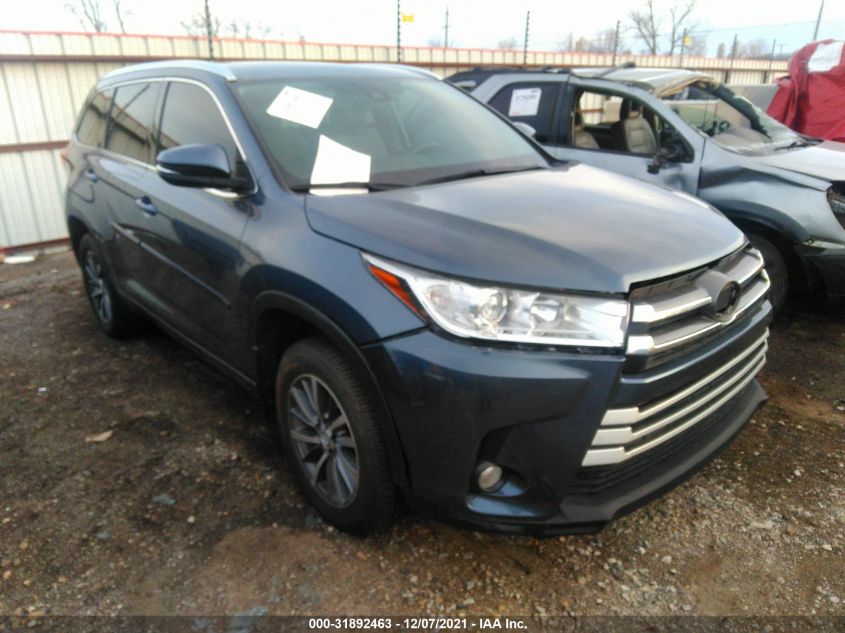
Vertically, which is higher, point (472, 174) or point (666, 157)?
point (472, 174)

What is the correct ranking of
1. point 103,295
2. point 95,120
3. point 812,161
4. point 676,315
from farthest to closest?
point 812,161
point 103,295
point 95,120
point 676,315

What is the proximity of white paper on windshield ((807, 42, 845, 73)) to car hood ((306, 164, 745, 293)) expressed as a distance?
6916 mm

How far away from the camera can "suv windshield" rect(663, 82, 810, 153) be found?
15.9ft

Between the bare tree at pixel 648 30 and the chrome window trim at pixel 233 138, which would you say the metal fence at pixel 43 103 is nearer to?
the chrome window trim at pixel 233 138

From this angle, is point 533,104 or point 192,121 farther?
point 533,104

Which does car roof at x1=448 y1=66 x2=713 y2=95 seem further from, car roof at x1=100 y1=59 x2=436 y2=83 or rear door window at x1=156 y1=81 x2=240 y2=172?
rear door window at x1=156 y1=81 x2=240 y2=172

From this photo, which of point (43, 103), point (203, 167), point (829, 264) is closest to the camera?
point (203, 167)

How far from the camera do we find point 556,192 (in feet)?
8.65

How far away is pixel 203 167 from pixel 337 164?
20.3 inches

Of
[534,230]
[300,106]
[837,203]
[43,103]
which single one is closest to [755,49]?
[837,203]

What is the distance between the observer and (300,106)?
2.85 metres

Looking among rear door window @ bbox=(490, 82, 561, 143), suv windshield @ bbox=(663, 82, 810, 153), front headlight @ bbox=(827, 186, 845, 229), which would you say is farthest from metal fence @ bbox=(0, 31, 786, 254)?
front headlight @ bbox=(827, 186, 845, 229)

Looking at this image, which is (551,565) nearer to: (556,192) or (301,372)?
(301,372)

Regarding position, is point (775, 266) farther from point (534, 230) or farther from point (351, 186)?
point (351, 186)
